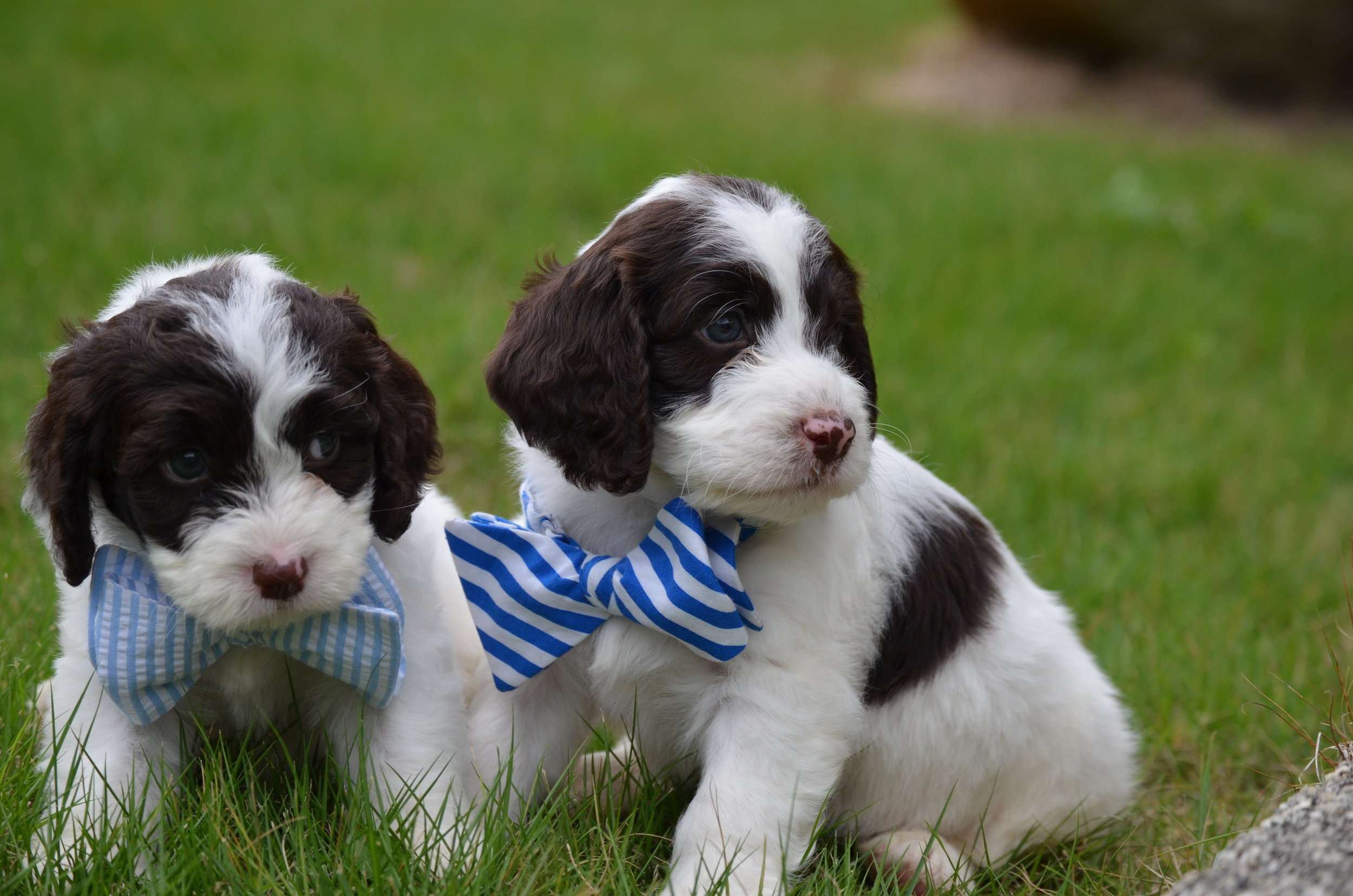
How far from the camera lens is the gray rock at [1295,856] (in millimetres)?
2113

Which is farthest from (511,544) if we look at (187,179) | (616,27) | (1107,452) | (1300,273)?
(616,27)

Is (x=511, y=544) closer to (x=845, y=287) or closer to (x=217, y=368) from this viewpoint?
(x=217, y=368)

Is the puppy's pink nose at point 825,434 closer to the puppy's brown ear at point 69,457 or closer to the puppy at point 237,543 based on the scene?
the puppy at point 237,543

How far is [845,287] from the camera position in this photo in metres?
3.21

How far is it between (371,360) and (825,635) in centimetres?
134

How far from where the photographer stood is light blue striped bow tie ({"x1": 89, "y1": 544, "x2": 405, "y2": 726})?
9.53 ft

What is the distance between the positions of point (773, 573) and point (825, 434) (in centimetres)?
52

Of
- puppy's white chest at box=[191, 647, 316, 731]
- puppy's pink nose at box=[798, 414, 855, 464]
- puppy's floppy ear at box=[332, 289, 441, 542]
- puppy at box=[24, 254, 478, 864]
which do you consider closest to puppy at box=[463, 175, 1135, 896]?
puppy's pink nose at box=[798, 414, 855, 464]

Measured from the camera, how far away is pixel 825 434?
277 cm

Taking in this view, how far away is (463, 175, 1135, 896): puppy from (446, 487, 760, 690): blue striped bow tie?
75 mm

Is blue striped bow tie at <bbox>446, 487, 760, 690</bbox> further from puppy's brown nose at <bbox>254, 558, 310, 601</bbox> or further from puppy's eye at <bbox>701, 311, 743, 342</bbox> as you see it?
puppy's brown nose at <bbox>254, 558, 310, 601</bbox>

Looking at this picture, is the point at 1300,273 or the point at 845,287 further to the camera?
the point at 1300,273

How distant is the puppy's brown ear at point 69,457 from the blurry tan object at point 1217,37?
15989 mm

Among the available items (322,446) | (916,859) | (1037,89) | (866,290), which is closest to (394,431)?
(322,446)
